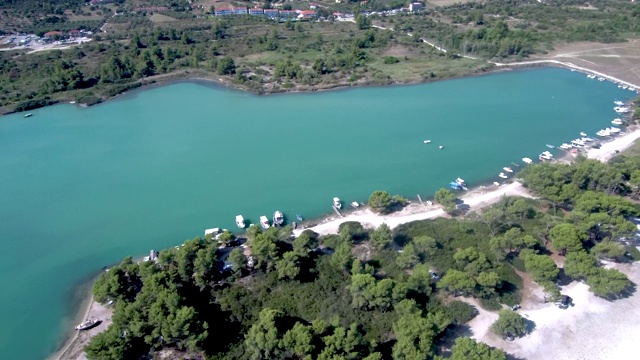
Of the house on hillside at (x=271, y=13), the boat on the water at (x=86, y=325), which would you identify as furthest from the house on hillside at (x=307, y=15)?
the boat on the water at (x=86, y=325)

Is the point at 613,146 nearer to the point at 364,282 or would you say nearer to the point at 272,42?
the point at 364,282

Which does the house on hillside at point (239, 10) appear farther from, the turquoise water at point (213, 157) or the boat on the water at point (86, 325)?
the boat on the water at point (86, 325)

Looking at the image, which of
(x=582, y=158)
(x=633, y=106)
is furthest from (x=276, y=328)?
(x=633, y=106)

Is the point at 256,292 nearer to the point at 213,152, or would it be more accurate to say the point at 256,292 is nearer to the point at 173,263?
the point at 173,263

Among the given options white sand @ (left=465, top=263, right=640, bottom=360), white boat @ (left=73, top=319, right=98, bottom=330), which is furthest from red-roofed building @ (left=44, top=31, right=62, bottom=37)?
white sand @ (left=465, top=263, right=640, bottom=360)

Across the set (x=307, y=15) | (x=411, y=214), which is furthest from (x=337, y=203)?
(x=307, y=15)

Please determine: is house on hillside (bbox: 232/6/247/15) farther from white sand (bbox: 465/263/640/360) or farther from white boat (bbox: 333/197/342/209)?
white sand (bbox: 465/263/640/360)
